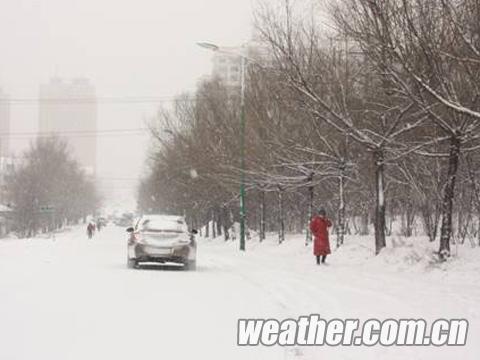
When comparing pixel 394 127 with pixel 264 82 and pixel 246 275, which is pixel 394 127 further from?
pixel 264 82

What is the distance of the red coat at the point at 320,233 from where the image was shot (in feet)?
69.2

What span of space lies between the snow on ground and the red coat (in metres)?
0.50

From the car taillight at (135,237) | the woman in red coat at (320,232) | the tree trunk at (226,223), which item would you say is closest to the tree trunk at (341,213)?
the woman in red coat at (320,232)

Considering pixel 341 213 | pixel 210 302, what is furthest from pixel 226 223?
pixel 210 302

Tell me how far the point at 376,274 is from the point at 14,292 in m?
8.54

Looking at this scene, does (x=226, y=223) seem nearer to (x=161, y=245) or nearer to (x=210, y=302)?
(x=161, y=245)

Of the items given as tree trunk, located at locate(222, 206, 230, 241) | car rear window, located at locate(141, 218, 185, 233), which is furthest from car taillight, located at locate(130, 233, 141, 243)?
tree trunk, located at locate(222, 206, 230, 241)

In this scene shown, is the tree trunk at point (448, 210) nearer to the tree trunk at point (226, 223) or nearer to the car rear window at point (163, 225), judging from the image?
the car rear window at point (163, 225)

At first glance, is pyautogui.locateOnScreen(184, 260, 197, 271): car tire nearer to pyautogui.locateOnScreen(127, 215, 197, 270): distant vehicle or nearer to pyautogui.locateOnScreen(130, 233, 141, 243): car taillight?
pyautogui.locateOnScreen(127, 215, 197, 270): distant vehicle

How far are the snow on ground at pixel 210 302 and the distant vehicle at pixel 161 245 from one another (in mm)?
402

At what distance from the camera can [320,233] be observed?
21.1 m

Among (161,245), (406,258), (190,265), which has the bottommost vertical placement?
(190,265)

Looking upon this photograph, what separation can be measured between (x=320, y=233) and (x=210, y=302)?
8901 millimetres

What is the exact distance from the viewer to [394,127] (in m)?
21.1
